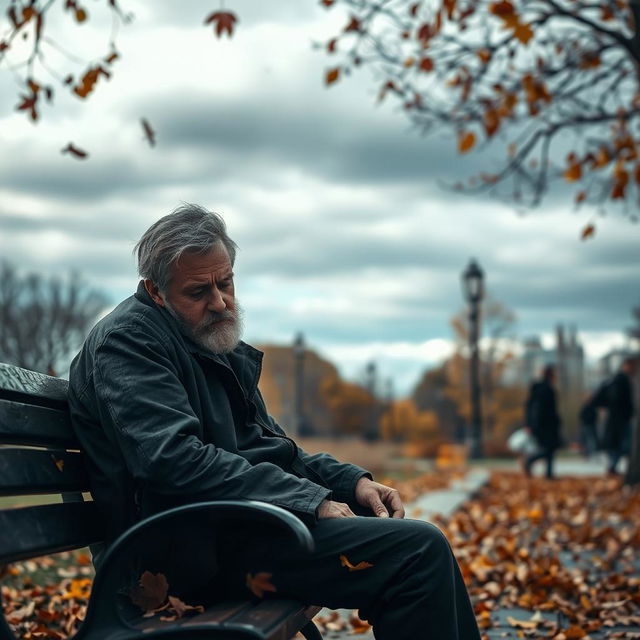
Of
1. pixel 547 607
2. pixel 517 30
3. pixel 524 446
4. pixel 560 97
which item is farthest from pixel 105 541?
pixel 524 446

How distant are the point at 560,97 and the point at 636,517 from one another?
546 centimetres

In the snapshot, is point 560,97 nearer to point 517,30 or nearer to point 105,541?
point 517,30

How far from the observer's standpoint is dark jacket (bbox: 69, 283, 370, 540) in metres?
3.09

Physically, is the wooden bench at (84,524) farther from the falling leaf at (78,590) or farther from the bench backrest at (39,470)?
the falling leaf at (78,590)

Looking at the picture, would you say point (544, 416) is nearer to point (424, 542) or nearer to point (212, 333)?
point (212, 333)

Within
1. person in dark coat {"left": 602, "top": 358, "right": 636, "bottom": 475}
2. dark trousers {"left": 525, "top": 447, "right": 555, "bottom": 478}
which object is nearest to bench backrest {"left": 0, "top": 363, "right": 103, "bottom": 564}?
dark trousers {"left": 525, "top": 447, "right": 555, "bottom": 478}

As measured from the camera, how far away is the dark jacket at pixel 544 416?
64.6 ft

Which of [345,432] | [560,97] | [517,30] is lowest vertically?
[345,432]

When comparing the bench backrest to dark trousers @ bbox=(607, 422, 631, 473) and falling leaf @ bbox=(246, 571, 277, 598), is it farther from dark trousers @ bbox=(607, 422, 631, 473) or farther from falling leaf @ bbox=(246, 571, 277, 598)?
dark trousers @ bbox=(607, 422, 631, 473)

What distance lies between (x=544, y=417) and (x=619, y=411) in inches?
58.0

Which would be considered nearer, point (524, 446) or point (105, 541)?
point (105, 541)

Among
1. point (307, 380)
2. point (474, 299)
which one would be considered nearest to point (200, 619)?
point (474, 299)

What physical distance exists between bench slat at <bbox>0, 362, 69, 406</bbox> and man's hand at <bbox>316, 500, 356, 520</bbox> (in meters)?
0.89

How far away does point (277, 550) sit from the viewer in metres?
3.21
